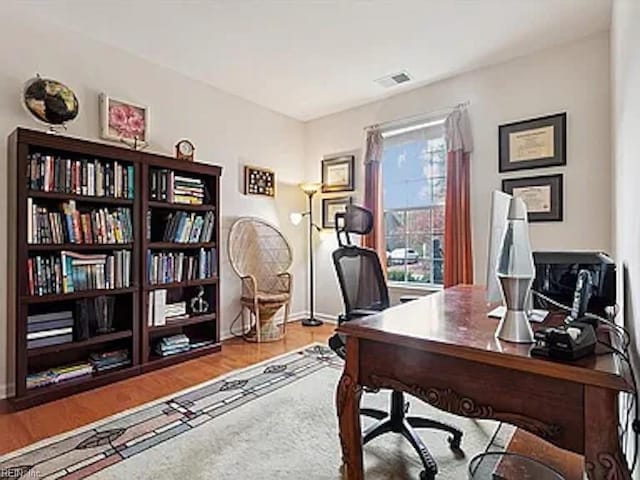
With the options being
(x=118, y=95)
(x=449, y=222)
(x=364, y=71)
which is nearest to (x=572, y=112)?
(x=449, y=222)

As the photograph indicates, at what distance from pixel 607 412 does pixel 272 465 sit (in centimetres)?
144

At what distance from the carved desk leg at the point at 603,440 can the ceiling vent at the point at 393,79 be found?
3.38m

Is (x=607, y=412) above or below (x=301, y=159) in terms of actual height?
below

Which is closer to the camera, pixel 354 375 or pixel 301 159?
pixel 354 375

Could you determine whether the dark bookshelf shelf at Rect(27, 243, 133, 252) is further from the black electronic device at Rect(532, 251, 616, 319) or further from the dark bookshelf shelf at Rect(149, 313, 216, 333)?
the black electronic device at Rect(532, 251, 616, 319)

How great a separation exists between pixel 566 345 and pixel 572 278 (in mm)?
753

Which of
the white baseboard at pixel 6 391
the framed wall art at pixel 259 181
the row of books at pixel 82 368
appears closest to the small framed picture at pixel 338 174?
the framed wall art at pixel 259 181

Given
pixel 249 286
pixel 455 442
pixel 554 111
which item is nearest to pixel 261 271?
pixel 249 286

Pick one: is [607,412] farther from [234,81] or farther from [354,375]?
[234,81]

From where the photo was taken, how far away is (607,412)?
0.80 metres

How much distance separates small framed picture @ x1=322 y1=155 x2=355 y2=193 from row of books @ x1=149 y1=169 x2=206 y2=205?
1.70m

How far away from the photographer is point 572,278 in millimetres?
1493

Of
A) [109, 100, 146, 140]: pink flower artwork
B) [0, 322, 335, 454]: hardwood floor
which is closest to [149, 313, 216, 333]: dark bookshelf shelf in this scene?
[0, 322, 335, 454]: hardwood floor

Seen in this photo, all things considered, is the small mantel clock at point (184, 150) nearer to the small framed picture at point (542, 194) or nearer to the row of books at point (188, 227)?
the row of books at point (188, 227)
